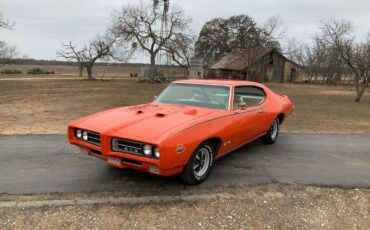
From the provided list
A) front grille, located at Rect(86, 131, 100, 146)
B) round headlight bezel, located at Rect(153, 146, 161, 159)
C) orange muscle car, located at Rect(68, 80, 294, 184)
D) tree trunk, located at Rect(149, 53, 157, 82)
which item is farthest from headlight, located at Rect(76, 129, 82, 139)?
tree trunk, located at Rect(149, 53, 157, 82)

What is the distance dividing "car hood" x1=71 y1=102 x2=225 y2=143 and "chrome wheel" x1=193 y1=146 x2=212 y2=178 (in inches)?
17.9

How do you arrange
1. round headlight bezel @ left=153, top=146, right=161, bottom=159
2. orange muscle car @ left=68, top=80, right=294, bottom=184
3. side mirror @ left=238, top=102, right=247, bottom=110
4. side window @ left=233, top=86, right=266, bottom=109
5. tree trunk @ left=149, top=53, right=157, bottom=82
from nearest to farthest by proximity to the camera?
round headlight bezel @ left=153, top=146, right=161, bottom=159 < orange muscle car @ left=68, top=80, right=294, bottom=184 < side mirror @ left=238, top=102, right=247, bottom=110 < side window @ left=233, top=86, right=266, bottom=109 < tree trunk @ left=149, top=53, right=157, bottom=82

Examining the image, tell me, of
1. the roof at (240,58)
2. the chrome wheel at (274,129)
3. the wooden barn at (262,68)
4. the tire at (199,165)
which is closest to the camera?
the tire at (199,165)

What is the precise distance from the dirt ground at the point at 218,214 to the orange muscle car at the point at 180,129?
0.51 metres

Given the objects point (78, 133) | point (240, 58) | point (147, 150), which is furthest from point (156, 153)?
point (240, 58)

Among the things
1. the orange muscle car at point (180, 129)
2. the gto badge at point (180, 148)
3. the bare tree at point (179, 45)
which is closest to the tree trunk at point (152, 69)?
the bare tree at point (179, 45)

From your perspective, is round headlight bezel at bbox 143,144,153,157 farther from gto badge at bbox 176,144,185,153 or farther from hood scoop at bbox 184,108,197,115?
hood scoop at bbox 184,108,197,115

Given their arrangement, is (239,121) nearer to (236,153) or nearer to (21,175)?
(236,153)

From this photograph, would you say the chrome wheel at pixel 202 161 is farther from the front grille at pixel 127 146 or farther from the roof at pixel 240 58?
the roof at pixel 240 58

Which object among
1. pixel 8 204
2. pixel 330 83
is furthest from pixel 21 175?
pixel 330 83

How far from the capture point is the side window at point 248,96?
523cm

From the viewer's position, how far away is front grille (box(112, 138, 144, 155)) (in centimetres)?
365

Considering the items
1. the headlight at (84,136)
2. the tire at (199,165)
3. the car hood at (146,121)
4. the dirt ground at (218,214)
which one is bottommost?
the dirt ground at (218,214)

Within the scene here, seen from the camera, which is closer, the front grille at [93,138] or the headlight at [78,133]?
the front grille at [93,138]
